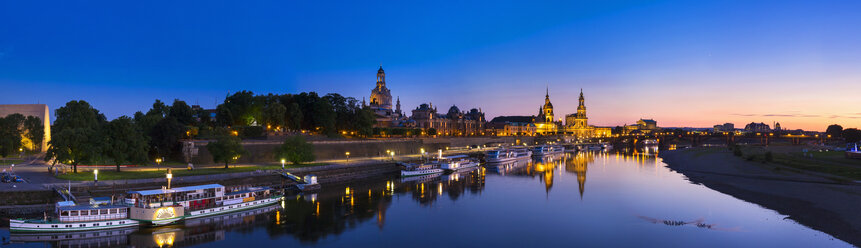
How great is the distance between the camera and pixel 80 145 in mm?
41406

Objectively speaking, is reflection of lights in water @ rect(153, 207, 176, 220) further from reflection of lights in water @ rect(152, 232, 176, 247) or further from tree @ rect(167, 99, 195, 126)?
tree @ rect(167, 99, 195, 126)

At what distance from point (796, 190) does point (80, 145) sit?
6604 cm

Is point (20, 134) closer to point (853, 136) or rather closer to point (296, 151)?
point (296, 151)

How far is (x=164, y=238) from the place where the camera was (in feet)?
93.9

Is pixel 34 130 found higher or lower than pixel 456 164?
higher

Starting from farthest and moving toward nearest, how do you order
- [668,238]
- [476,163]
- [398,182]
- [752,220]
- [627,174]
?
[476,163] → [627,174] → [398,182] → [752,220] → [668,238]

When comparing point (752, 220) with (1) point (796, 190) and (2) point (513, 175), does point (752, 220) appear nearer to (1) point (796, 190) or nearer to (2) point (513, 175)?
(1) point (796, 190)

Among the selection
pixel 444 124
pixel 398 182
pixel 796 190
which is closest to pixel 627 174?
pixel 796 190

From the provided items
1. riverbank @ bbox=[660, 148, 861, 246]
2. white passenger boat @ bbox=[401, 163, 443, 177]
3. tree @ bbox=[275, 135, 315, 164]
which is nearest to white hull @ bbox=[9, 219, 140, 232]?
tree @ bbox=[275, 135, 315, 164]

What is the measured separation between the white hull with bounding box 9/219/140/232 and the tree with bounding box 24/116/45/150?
165 feet

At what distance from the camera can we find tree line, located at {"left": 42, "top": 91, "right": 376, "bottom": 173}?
139 feet

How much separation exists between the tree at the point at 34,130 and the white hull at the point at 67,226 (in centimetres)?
5030

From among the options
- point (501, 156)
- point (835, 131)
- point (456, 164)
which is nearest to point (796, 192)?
point (456, 164)

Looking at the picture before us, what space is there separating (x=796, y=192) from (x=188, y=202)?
52.4m
